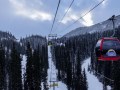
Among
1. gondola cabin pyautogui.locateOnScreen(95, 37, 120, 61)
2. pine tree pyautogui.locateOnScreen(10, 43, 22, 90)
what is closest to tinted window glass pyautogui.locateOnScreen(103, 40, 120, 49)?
gondola cabin pyautogui.locateOnScreen(95, 37, 120, 61)

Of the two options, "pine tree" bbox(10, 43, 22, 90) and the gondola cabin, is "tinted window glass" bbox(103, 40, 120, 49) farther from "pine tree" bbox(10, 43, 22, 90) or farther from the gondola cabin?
"pine tree" bbox(10, 43, 22, 90)

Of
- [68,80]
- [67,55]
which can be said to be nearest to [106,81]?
[68,80]

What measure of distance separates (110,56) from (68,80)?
102831 millimetres

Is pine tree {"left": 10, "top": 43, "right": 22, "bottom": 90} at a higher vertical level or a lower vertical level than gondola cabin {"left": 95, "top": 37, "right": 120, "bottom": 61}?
lower

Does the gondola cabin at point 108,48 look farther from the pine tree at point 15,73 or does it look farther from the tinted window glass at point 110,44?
the pine tree at point 15,73

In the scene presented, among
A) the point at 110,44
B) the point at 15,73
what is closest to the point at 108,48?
the point at 110,44

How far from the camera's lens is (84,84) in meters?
110

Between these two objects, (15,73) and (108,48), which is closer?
(108,48)

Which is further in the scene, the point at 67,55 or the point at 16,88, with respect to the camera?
the point at 67,55

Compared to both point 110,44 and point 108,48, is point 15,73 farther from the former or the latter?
point 110,44

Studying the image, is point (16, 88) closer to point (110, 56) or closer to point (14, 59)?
point (14, 59)

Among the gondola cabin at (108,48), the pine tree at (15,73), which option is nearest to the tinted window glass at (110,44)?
the gondola cabin at (108,48)

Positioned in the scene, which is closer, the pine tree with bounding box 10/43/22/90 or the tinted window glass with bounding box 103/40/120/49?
the tinted window glass with bounding box 103/40/120/49

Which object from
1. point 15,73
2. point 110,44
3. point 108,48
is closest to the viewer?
point 110,44
